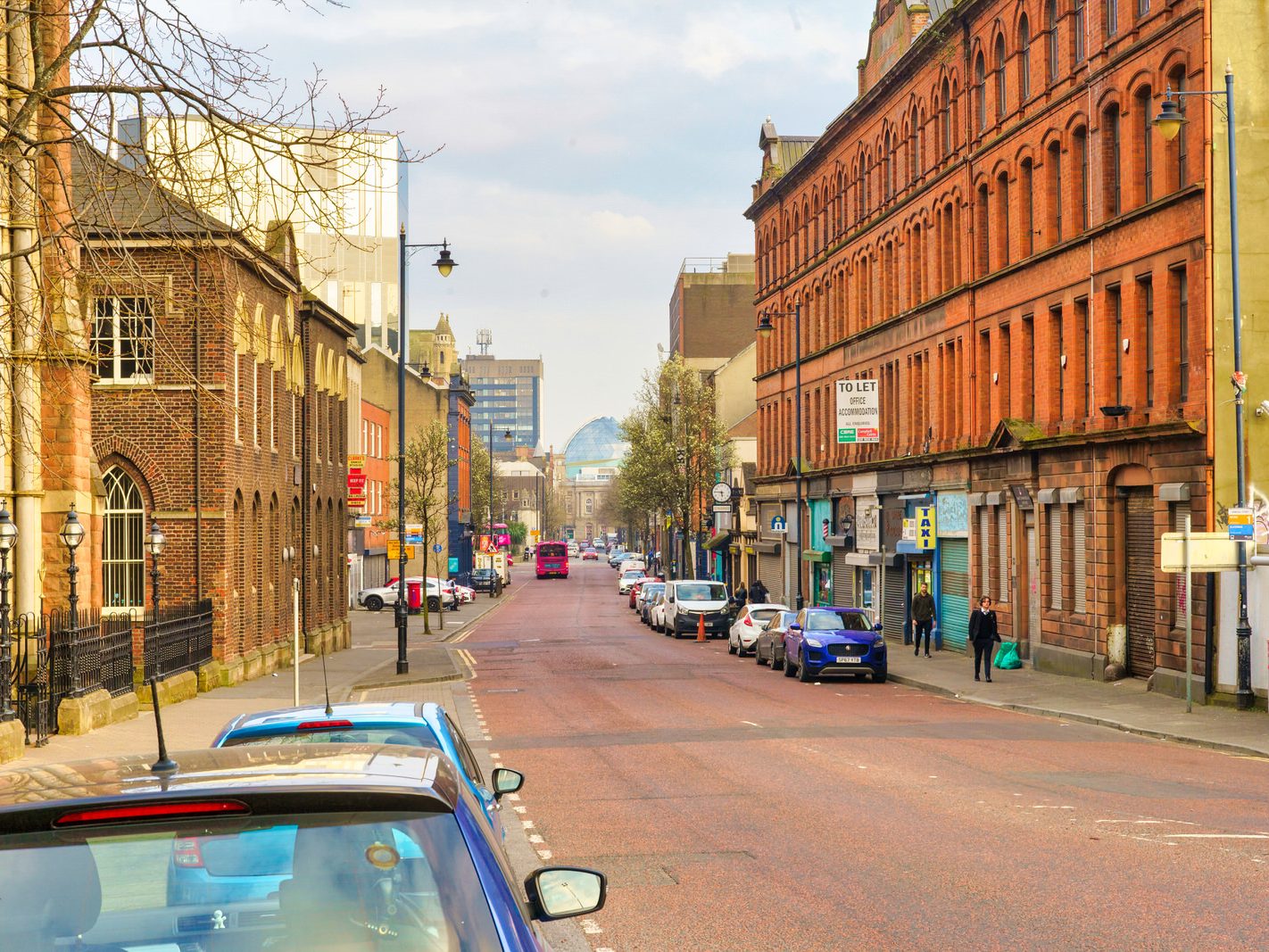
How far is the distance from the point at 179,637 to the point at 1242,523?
18914 mm

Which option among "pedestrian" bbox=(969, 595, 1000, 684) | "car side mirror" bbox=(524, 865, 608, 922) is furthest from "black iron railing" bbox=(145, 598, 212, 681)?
"car side mirror" bbox=(524, 865, 608, 922)

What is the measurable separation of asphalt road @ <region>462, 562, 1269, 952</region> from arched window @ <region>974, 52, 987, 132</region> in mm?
19125

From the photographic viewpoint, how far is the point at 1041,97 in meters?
35.7

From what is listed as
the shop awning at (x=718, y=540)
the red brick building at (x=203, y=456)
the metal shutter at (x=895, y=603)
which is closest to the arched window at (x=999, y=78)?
the metal shutter at (x=895, y=603)

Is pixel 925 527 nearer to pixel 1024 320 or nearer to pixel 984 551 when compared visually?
pixel 984 551

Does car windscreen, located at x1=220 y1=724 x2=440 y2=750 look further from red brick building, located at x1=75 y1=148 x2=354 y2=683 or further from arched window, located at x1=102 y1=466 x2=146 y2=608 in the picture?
arched window, located at x1=102 y1=466 x2=146 y2=608

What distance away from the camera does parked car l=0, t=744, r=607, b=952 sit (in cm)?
359

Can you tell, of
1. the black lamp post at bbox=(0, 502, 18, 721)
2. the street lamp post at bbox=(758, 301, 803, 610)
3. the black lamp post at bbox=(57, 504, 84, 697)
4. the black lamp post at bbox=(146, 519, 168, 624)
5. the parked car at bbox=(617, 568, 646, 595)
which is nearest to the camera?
the black lamp post at bbox=(0, 502, 18, 721)

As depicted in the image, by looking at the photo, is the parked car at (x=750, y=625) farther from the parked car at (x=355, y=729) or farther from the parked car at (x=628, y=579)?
the parked car at (x=628, y=579)

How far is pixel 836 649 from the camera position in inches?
1320

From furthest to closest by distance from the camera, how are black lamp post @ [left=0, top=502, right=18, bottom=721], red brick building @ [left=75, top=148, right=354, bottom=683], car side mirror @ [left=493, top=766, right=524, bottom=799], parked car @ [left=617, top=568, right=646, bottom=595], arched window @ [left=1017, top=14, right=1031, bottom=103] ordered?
parked car @ [left=617, top=568, right=646, bottom=595] → arched window @ [left=1017, top=14, right=1031, bottom=103] → red brick building @ [left=75, top=148, right=354, bottom=683] → black lamp post @ [left=0, top=502, right=18, bottom=721] → car side mirror @ [left=493, top=766, right=524, bottom=799]

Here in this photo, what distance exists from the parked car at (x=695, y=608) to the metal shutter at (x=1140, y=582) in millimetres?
23298

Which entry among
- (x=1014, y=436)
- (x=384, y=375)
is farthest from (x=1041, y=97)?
(x=384, y=375)

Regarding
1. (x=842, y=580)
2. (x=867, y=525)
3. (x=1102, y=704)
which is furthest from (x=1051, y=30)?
(x=842, y=580)
